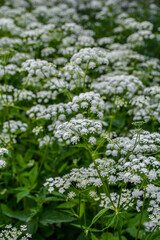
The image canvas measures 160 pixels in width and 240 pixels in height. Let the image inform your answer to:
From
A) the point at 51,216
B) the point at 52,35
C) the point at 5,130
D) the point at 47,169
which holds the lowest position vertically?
the point at 51,216

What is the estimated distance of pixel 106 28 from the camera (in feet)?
42.5

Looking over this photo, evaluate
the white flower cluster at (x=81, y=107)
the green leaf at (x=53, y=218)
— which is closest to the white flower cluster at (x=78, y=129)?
the white flower cluster at (x=81, y=107)

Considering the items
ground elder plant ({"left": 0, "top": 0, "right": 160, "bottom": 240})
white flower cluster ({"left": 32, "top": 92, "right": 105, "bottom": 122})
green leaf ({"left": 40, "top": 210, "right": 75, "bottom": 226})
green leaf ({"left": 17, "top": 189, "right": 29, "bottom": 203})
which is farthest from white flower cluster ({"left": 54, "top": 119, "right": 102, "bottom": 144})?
green leaf ({"left": 40, "top": 210, "right": 75, "bottom": 226})

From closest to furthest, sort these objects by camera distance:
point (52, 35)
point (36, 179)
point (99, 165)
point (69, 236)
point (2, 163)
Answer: point (2, 163), point (99, 165), point (69, 236), point (36, 179), point (52, 35)

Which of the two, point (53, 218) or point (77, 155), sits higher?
point (77, 155)

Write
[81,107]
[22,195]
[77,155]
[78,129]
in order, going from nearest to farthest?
[78,129]
[81,107]
[22,195]
[77,155]

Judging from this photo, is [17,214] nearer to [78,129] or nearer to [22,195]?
[22,195]

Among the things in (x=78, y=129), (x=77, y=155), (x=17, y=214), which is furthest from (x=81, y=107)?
(x=17, y=214)

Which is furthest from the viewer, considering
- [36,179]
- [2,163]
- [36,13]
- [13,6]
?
[13,6]

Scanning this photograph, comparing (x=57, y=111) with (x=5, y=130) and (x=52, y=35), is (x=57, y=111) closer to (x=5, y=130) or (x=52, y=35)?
(x=5, y=130)

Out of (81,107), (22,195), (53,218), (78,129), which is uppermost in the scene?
(81,107)

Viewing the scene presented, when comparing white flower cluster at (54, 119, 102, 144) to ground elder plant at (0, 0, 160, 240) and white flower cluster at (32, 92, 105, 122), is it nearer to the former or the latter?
ground elder plant at (0, 0, 160, 240)

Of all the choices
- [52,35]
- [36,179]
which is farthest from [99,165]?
[52,35]

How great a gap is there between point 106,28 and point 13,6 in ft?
17.3
